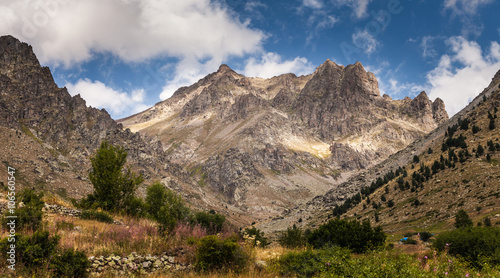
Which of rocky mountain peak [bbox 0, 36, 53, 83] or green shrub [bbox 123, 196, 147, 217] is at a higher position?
rocky mountain peak [bbox 0, 36, 53, 83]

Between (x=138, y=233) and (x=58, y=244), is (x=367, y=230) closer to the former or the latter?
(x=138, y=233)

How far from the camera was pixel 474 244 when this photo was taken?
17609mm

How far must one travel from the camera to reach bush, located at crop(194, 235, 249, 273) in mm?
10125

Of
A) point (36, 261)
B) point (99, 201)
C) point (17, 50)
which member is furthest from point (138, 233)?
point (17, 50)

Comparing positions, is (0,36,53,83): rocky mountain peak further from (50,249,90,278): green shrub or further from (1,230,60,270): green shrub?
(50,249,90,278): green shrub

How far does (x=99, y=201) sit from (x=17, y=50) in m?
232

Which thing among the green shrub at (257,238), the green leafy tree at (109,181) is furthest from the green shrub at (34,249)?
the green leafy tree at (109,181)

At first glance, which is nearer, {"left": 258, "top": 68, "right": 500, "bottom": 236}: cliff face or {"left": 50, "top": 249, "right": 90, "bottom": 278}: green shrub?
{"left": 50, "top": 249, "right": 90, "bottom": 278}: green shrub

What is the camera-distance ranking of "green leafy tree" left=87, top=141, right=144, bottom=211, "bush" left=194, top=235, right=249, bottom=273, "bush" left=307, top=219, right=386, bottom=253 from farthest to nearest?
"green leafy tree" left=87, top=141, right=144, bottom=211
"bush" left=307, top=219, right=386, bottom=253
"bush" left=194, top=235, right=249, bottom=273

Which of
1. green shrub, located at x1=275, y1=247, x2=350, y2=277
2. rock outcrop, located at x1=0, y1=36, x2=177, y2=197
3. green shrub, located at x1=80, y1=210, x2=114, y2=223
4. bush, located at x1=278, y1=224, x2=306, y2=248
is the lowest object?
bush, located at x1=278, y1=224, x2=306, y2=248

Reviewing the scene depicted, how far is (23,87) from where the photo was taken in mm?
170250

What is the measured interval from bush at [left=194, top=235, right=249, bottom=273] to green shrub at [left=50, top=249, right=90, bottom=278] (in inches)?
151

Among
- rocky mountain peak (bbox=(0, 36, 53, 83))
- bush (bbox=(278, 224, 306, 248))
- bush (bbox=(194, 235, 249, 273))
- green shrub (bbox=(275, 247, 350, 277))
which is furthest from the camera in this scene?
rocky mountain peak (bbox=(0, 36, 53, 83))

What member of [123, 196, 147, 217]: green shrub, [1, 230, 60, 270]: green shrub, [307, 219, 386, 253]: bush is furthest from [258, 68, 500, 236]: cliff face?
[1, 230, 60, 270]: green shrub
